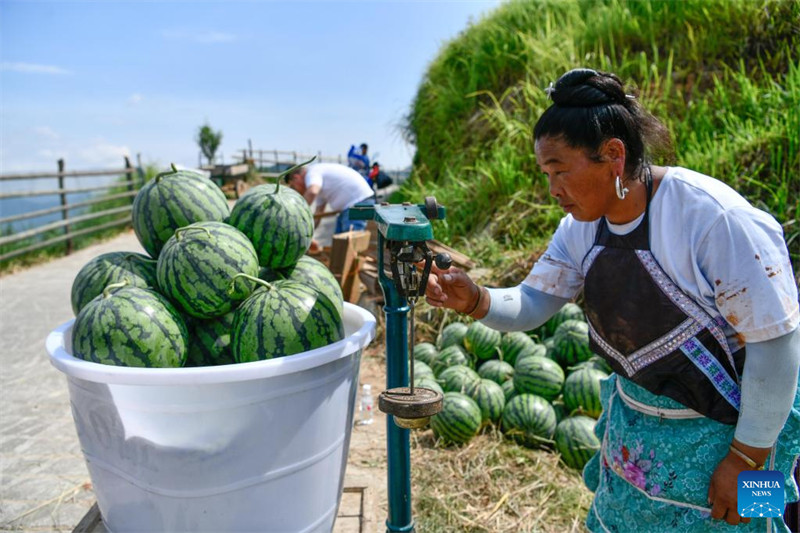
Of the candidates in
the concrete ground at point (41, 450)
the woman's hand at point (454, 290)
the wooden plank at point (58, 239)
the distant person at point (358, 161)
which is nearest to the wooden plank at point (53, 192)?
the wooden plank at point (58, 239)

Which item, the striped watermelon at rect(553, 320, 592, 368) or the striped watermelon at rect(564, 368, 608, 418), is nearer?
the striped watermelon at rect(564, 368, 608, 418)

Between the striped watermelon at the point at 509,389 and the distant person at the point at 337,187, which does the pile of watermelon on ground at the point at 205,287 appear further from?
the distant person at the point at 337,187

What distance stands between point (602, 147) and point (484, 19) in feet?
28.5

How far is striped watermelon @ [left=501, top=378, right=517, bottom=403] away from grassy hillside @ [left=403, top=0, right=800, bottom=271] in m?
1.50

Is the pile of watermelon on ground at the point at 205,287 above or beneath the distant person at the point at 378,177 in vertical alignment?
beneath

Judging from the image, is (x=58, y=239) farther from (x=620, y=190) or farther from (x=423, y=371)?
(x=620, y=190)

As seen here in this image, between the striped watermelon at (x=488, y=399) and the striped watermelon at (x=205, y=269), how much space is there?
2.01 metres

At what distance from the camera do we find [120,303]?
177 cm

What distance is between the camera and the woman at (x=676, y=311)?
57.2 inches

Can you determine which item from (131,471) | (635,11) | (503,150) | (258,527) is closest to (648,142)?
(258,527)

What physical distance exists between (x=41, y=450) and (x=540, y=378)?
3.00 metres

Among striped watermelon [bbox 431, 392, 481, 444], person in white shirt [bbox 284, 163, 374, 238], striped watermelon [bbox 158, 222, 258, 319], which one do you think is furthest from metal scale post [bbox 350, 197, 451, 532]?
person in white shirt [bbox 284, 163, 374, 238]

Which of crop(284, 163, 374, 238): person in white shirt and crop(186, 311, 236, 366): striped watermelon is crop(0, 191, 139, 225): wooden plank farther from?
crop(186, 311, 236, 366): striped watermelon

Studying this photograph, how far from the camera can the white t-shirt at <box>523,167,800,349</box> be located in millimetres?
1418
